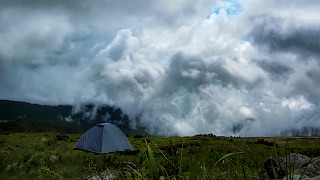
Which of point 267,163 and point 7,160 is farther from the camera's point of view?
point 7,160

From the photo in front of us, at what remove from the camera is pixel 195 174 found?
290 centimetres

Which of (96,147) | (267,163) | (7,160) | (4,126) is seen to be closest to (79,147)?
(96,147)

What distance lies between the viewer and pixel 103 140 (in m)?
24.5

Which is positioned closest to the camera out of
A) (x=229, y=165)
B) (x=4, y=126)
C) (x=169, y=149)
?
(x=169, y=149)

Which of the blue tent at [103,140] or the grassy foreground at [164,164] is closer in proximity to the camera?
the grassy foreground at [164,164]

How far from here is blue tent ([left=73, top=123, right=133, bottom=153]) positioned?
961 inches

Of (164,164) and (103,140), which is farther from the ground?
(103,140)

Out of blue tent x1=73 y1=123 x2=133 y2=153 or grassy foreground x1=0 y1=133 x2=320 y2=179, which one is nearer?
grassy foreground x1=0 y1=133 x2=320 y2=179

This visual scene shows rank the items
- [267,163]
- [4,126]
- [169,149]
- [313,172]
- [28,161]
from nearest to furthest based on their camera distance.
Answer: [169,149] → [313,172] → [267,163] → [28,161] → [4,126]

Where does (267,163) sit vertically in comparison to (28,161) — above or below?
above

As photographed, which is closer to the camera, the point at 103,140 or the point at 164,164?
the point at 164,164

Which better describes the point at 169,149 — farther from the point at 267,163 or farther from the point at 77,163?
the point at 77,163

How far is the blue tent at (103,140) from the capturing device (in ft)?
80.1

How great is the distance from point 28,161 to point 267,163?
1497 centimetres
